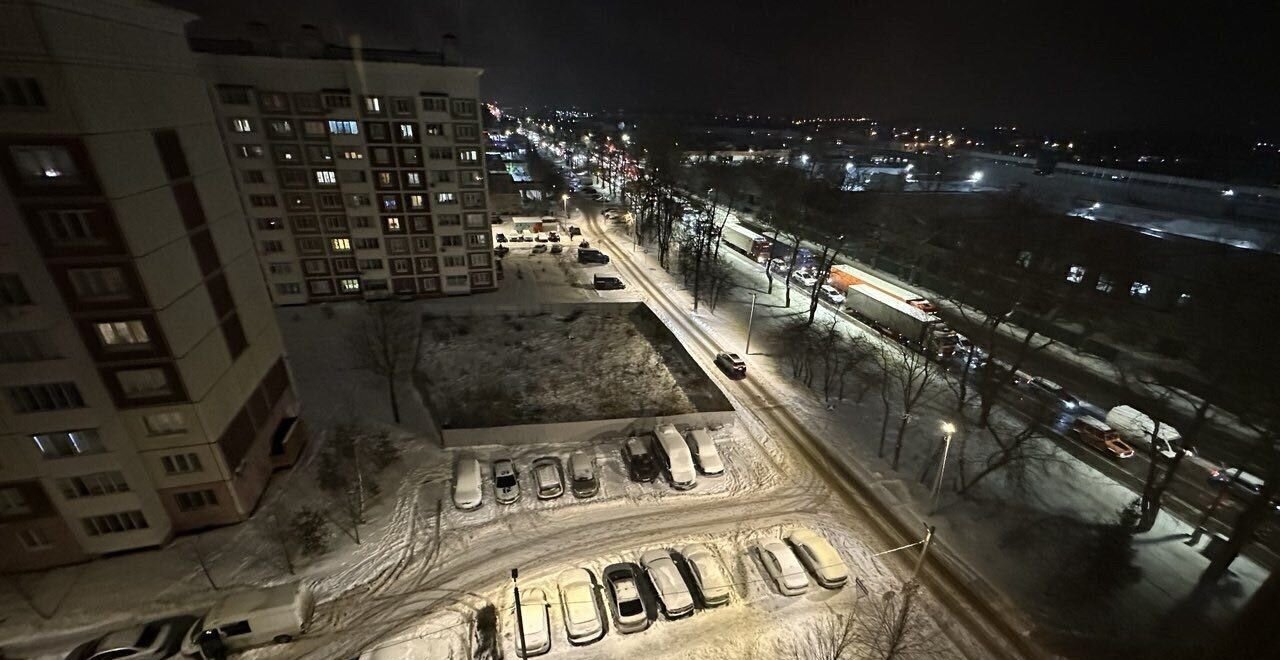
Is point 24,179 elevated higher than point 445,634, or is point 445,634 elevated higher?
point 24,179

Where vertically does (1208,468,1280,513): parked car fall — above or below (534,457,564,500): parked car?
above

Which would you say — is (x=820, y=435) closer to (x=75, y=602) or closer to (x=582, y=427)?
(x=582, y=427)

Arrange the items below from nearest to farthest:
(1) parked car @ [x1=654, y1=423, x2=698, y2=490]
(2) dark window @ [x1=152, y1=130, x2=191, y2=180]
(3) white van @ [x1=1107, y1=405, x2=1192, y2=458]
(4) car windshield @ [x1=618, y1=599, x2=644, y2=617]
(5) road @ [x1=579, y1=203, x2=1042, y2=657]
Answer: (4) car windshield @ [x1=618, y1=599, x2=644, y2=617], (5) road @ [x1=579, y1=203, x2=1042, y2=657], (2) dark window @ [x1=152, y1=130, x2=191, y2=180], (1) parked car @ [x1=654, y1=423, x2=698, y2=490], (3) white van @ [x1=1107, y1=405, x2=1192, y2=458]

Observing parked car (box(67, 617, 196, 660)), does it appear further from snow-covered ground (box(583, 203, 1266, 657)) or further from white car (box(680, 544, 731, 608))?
snow-covered ground (box(583, 203, 1266, 657))

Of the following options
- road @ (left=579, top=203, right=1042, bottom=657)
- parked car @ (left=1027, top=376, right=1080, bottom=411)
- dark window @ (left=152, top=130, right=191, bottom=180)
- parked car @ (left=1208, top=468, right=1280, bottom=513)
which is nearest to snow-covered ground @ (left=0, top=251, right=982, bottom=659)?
road @ (left=579, top=203, right=1042, bottom=657)

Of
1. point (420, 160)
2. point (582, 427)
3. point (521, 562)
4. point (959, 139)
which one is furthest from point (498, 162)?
point (959, 139)

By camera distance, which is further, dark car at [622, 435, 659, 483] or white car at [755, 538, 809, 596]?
dark car at [622, 435, 659, 483]

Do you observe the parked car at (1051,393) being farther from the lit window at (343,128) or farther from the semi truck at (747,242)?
the lit window at (343,128)

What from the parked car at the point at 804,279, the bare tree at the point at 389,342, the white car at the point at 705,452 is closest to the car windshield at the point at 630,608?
the white car at the point at 705,452

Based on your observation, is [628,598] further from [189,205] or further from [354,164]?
[354,164]
